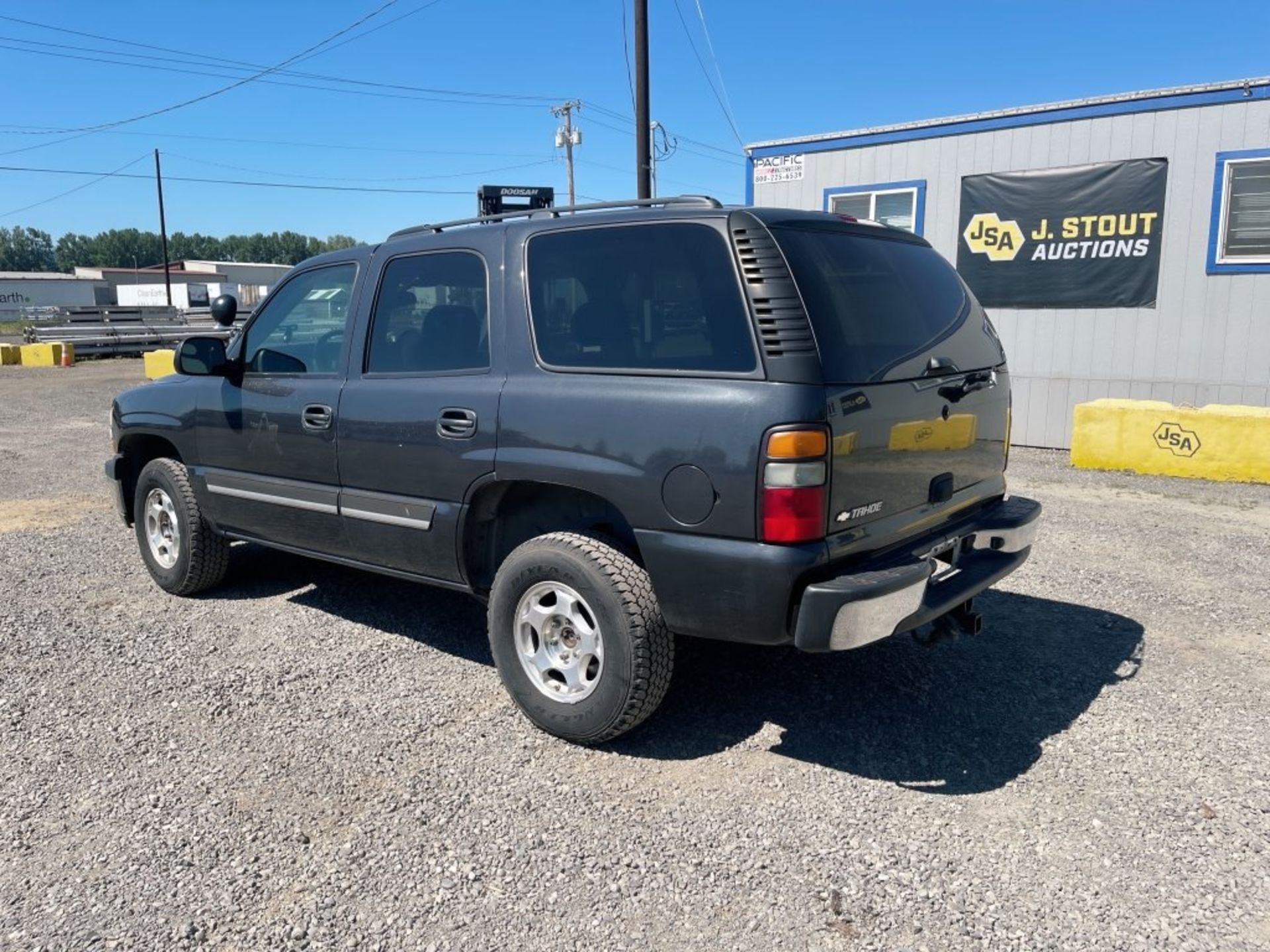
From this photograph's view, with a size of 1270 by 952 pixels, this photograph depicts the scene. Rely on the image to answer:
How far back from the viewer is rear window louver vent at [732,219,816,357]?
3.11 meters

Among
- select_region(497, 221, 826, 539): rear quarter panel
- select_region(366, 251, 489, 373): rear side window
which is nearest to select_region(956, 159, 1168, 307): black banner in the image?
select_region(366, 251, 489, 373): rear side window

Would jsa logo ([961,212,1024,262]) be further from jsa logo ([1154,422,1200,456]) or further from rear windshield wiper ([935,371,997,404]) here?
rear windshield wiper ([935,371,997,404])

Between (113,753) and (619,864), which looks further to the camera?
(113,753)

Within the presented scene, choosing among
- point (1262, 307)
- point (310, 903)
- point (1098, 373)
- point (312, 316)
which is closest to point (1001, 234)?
point (1098, 373)

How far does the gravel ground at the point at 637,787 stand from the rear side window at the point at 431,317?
1.43 meters

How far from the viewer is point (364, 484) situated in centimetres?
425

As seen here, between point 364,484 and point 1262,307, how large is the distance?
933 centimetres

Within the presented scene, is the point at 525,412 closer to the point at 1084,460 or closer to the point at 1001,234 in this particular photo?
the point at 1084,460

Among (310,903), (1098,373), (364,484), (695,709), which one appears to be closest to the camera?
(310,903)

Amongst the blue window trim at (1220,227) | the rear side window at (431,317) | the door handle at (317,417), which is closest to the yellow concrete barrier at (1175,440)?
the blue window trim at (1220,227)

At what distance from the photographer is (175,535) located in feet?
17.8

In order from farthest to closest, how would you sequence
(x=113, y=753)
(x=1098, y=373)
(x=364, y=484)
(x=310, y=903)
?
(x=1098, y=373) → (x=364, y=484) → (x=113, y=753) → (x=310, y=903)

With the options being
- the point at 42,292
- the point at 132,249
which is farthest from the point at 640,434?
the point at 132,249

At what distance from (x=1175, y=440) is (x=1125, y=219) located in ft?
9.35
